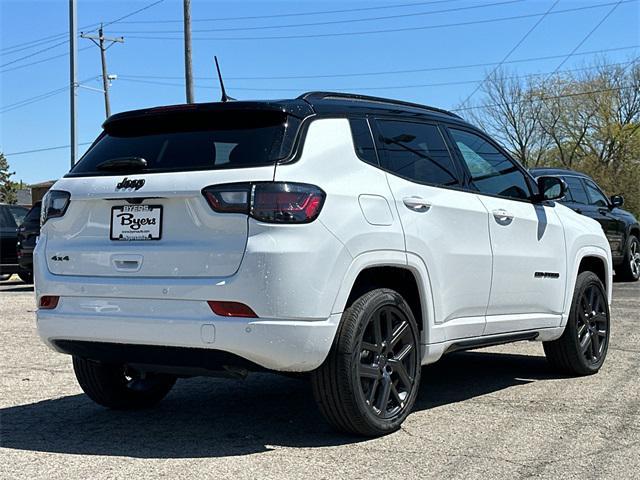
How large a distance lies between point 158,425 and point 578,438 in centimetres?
241

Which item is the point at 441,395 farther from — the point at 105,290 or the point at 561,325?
the point at 105,290

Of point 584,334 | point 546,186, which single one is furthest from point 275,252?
point 584,334

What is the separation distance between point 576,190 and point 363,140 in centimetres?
984

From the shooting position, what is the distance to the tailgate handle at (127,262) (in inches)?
177

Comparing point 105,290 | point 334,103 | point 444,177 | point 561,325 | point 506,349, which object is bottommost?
point 506,349

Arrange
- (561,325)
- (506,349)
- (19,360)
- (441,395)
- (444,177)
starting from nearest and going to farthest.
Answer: (444,177) → (441,395) → (561,325) → (19,360) → (506,349)

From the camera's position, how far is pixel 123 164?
15.6 ft

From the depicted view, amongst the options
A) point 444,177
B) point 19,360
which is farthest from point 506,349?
point 19,360

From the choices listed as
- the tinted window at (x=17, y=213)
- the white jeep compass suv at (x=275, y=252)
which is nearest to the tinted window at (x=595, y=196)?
Result: the white jeep compass suv at (x=275, y=252)

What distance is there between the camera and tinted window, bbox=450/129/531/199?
584 centimetres

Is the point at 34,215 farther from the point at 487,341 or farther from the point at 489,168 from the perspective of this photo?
the point at 487,341

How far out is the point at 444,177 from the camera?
5.46 meters

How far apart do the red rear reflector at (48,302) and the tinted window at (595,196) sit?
11288 millimetres

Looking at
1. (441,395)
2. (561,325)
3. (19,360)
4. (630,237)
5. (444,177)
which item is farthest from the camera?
(630,237)
